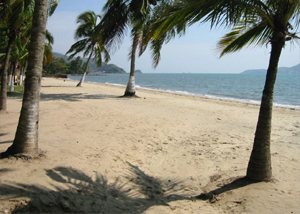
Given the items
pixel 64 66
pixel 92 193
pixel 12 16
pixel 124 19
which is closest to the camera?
pixel 92 193

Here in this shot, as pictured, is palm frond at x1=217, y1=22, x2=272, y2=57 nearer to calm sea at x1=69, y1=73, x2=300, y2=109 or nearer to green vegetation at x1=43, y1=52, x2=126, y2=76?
calm sea at x1=69, y1=73, x2=300, y2=109

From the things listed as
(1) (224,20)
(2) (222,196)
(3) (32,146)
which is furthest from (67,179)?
(1) (224,20)

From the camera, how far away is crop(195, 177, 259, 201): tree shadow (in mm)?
3811

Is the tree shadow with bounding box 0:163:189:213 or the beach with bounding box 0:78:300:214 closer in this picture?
the tree shadow with bounding box 0:163:189:213

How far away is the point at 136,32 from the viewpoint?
1271cm

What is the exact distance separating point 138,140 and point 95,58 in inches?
733

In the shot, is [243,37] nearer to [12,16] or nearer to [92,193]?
[92,193]

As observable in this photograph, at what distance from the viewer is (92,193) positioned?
345 cm

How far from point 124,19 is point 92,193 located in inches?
464

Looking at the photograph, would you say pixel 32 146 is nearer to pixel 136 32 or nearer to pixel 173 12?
pixel 173 12

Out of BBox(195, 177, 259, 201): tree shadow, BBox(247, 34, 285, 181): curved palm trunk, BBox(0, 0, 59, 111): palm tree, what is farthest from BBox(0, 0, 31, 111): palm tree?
BBox(195, 177, 259, 201): tree shadow

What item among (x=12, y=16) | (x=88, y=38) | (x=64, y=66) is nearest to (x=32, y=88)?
(x=12, y=16)

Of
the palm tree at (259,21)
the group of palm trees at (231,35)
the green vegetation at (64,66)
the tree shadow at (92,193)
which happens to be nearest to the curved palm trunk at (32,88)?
the group of palm trees at (231,35)

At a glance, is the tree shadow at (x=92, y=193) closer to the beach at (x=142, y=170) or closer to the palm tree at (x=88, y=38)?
the beach at (x=142, y=170)
